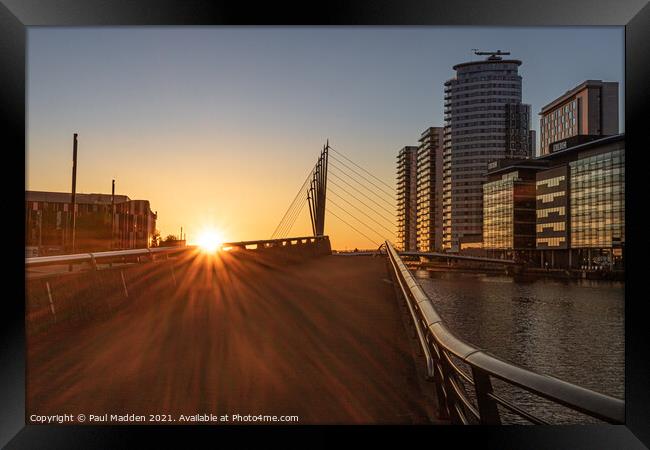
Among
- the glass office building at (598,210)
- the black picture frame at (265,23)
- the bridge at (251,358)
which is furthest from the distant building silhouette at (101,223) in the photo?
the glass office building at (598,210)

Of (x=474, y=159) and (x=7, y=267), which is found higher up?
(x=474, y=159)

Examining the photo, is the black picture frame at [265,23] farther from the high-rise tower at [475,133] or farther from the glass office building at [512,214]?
the glass office building at [512,214]

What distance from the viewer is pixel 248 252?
1614 cm

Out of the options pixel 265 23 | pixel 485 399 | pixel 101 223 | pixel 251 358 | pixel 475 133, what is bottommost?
pixel 251 358

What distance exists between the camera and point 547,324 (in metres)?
39.1

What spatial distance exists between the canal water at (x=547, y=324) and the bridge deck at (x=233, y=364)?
8477mm

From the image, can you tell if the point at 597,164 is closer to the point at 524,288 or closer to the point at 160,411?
the point at 524,288

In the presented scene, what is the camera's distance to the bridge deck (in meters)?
3.80

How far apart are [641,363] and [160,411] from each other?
2.56 meters

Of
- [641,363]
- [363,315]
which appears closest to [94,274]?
[363,315]

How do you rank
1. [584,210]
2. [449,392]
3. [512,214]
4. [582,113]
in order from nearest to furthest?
[449,392]
[584,210]
[512,214]
[582,113]

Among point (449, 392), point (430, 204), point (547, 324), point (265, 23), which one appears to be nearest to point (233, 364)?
point (449, 392)

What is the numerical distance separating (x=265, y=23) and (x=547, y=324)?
38144 millimetres

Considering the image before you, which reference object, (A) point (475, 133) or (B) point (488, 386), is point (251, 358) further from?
(A) point (475, 133)
